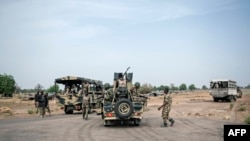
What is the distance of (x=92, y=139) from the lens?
1176cm

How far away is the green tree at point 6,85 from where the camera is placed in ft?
294

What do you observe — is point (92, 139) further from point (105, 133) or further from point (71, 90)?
point (71, 90)

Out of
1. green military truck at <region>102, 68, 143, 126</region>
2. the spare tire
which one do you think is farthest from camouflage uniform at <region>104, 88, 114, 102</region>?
the spare tire

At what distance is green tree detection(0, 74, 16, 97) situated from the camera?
89.5 m

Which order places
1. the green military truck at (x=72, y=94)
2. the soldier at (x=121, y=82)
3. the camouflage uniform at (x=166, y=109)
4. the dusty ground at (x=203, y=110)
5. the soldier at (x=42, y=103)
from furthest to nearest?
the green military truck at (x=72, y=94) → the soldier at (x=42, y=103) → the dusty ground at (x=203, y=110) → the soldier at (x=121, y=82) → the camouflage uniform at (x=166, y=109)

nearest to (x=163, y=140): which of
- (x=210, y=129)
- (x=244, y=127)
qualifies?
(x=210, y=129)

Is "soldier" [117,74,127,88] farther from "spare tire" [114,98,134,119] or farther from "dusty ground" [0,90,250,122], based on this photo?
"dusty ground" [0,90,250,122]

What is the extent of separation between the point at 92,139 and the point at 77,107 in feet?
48.1

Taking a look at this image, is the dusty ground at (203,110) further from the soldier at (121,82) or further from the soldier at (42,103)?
the soldier at (121,82)

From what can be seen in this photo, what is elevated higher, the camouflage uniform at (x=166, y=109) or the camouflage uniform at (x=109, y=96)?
the camouflage uniform at (x=109, y=96)

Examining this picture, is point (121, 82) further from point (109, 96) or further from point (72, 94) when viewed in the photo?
point (72, 94)

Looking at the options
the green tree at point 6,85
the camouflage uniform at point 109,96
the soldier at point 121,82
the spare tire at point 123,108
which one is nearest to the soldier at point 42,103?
the camouflage uniform at point 109,96

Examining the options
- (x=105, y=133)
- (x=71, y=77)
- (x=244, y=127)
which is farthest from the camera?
(x=71, y=77)

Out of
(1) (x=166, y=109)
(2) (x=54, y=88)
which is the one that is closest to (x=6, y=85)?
(2) (x=54, y=88)
